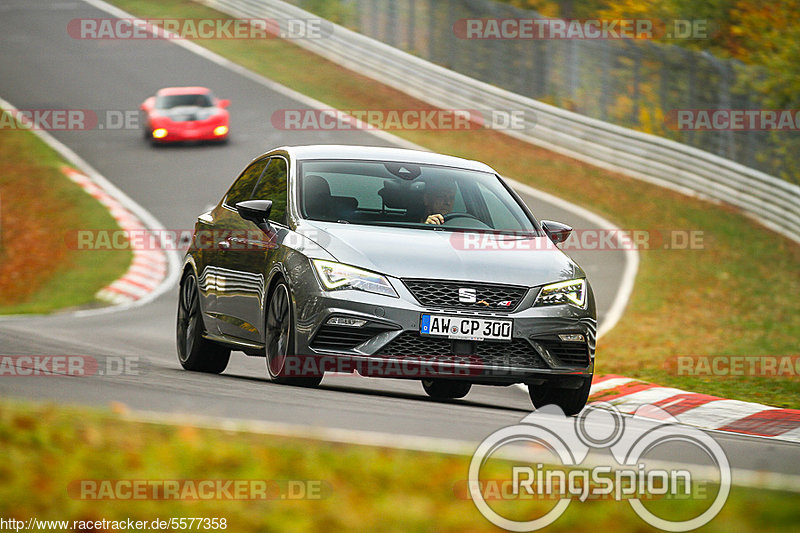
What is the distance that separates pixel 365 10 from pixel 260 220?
29.4 m

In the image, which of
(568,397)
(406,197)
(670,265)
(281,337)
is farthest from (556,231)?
(670,265)

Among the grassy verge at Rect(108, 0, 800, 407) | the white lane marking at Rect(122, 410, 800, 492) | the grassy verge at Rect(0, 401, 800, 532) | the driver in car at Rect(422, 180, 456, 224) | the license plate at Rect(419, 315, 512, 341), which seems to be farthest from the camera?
the grassy verge at Rect(108, 0, 800, 407)

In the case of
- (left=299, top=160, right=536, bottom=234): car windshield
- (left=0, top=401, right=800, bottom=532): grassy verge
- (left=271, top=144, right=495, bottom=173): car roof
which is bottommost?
(left=299, top=160, right=536, bottom=234): car windshield

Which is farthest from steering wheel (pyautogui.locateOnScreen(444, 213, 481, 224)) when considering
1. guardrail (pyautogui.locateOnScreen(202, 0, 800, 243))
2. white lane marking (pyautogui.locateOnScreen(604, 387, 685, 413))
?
guardrail (pyautogui.locateOnScreen(202, 0, 800, 243))

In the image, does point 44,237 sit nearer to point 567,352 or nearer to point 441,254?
point 441,254

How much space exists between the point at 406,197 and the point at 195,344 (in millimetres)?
2095

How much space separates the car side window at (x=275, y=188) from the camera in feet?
30.7

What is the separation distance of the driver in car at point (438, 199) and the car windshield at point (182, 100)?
20.1 metres

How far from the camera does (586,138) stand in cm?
2897

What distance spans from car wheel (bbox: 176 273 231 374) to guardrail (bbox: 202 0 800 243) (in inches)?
577

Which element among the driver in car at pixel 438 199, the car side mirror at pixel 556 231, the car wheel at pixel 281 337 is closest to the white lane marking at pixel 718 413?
the car side mirror at pixel 556 231

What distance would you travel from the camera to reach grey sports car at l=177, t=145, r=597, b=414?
26.9 feet

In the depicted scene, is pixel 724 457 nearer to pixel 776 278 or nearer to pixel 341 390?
pixel 341 390

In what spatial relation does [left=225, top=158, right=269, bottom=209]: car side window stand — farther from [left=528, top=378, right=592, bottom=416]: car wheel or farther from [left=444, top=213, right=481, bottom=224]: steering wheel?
[left=528, top=378, right=592, bottom=416]: car wheel
